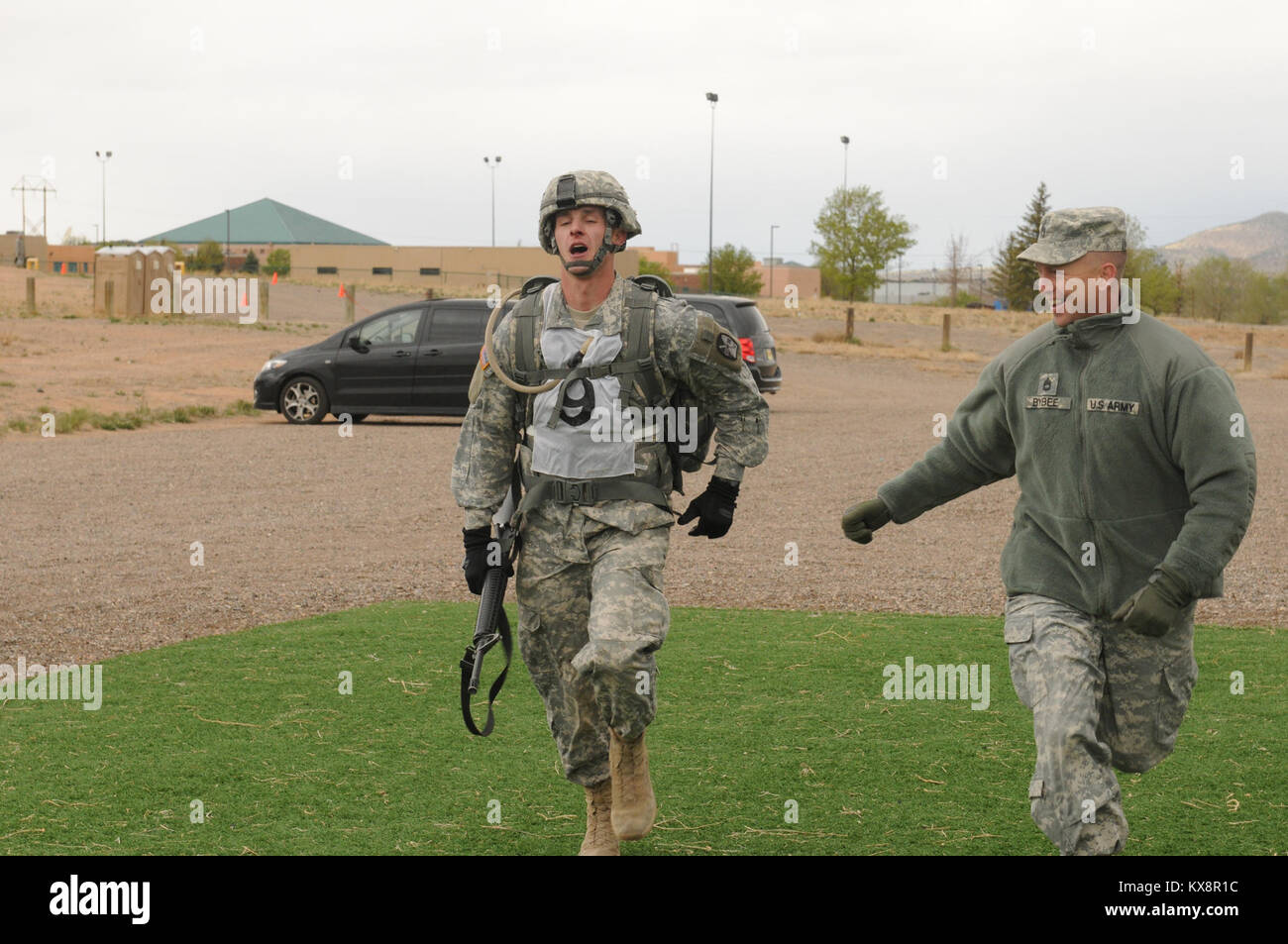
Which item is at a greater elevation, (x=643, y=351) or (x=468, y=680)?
(x=643, y=351)

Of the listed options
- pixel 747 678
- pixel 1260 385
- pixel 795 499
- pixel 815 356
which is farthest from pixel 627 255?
pixel 747 678

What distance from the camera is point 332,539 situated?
11625 millimetres

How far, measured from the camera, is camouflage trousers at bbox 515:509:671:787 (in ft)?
14.5

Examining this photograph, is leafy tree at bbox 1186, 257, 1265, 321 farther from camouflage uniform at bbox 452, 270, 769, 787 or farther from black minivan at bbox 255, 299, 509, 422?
camouflage uniform at bbox 452, 270, 769, 787

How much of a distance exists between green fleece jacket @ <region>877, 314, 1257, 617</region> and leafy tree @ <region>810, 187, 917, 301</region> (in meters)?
77.1

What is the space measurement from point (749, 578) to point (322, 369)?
1178cm

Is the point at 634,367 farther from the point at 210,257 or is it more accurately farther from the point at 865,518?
the point at 210,257

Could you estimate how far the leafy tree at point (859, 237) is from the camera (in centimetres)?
7994

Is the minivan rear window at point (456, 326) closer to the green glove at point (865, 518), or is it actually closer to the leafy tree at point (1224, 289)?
the green glove at point (865, 518)

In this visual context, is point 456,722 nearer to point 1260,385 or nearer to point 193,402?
point 193,402

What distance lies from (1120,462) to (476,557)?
6.56 ft

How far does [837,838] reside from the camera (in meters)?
4.91

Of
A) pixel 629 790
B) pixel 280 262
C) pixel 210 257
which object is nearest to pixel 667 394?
pixel 629 790

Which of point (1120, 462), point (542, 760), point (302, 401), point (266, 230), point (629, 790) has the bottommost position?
point (542, 760)
